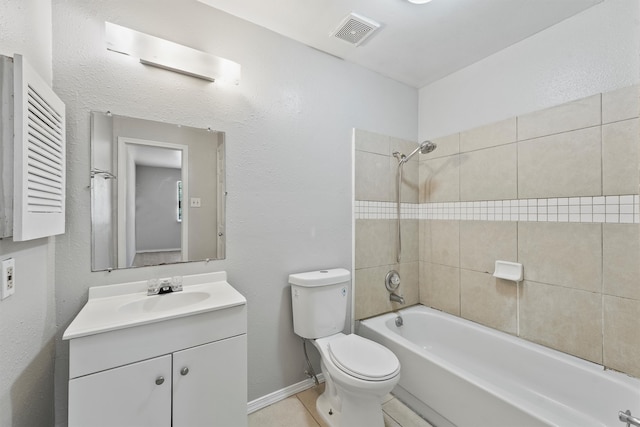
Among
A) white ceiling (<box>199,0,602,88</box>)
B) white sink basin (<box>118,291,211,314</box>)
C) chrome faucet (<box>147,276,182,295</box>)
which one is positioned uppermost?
white ceiling (<box>199,0,602,88</box>)

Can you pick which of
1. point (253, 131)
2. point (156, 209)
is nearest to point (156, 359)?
point (156, 209)

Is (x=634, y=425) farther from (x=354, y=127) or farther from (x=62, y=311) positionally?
(x=62, y=311)

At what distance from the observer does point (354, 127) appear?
7.00ft

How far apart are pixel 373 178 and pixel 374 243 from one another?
0.54 meters

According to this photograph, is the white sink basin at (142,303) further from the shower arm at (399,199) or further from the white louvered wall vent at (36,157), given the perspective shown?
the shower arm at (399,199)

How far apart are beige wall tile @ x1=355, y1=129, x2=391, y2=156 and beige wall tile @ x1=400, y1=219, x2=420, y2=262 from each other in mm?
655

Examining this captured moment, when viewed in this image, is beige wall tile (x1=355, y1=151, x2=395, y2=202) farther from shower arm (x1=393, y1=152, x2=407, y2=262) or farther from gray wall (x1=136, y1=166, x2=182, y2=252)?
gray wall (x1=136, y1=166, x2=182, y2=252)

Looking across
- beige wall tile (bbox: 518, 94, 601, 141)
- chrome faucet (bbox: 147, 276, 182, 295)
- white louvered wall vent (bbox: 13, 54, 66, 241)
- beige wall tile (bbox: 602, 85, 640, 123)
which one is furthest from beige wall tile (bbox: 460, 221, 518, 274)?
white louvered wall vent (bbox: 13, 54, 66, 241)

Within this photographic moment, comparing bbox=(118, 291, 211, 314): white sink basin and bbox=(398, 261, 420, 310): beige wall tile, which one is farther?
bbox=(398, 261, 420, 310): beige wall tile

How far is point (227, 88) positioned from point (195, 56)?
23cm

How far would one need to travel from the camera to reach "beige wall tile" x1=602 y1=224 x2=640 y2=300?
138cm

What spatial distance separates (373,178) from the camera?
7.30 ft

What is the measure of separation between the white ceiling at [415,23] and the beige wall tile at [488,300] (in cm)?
167

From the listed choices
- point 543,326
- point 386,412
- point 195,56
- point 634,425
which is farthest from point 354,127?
point 634,425
